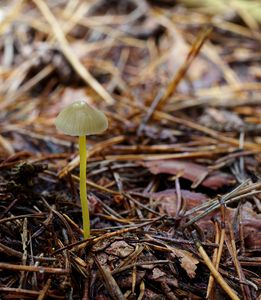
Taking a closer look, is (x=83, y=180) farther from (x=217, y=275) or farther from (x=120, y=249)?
(x=217, y=275)

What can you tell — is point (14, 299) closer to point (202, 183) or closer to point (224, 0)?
point (202, 183)

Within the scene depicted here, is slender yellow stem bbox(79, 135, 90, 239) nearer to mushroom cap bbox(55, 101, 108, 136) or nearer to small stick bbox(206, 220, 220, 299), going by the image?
mushroom cap bbox(55, 101, 108, 136)

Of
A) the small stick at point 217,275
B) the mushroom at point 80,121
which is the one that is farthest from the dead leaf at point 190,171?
the mushroom at point 80,121

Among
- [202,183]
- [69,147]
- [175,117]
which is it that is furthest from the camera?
[175,117]

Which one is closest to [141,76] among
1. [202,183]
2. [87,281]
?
[202,183]

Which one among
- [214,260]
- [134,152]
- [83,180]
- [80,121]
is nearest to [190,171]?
[134,152]
